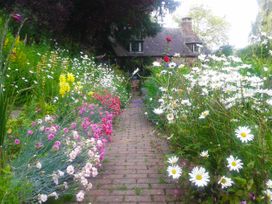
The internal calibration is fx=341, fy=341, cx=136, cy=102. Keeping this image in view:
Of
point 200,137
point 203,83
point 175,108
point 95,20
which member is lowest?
point 200,137

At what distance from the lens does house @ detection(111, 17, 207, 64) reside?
31.2 meters

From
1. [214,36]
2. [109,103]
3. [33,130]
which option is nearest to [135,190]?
[33,130]

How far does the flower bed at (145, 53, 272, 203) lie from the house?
83.3ft

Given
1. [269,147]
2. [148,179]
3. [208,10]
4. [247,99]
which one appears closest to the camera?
[269,147]

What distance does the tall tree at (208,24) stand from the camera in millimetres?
48031

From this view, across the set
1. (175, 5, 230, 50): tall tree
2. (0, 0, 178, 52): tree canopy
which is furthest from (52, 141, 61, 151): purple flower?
(175, 5, 230, 50): tall tree

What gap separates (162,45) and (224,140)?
109 feet

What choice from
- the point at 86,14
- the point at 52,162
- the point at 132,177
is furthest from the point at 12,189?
the point at 86,14

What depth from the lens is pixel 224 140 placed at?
2.96 meters

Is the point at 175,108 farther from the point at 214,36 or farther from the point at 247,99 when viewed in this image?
the point at 214,36

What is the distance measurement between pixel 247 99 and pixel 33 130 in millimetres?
2171

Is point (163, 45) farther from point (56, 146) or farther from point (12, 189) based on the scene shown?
point (12, 189)

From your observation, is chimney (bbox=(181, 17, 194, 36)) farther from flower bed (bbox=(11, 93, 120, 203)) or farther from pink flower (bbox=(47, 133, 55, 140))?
pink flower (bbox=(47, 133, 55, 140))

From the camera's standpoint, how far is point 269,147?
2527 mm
